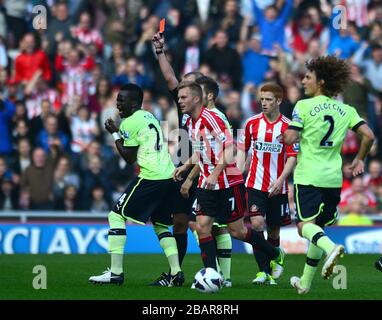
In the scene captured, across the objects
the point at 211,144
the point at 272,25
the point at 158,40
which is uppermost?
the point at 272,25

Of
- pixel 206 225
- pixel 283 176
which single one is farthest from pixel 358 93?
pixel 206 225

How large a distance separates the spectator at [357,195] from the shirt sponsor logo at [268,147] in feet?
20.3

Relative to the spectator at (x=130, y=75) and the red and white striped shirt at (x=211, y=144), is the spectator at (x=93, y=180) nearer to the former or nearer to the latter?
the spectator at (x=130, y=75)

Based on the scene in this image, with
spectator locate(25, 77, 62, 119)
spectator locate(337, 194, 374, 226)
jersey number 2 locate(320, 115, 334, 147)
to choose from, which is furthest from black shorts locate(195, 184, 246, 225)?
spectator locate(25, 77, 62, 119)

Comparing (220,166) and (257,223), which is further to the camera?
(257,223)

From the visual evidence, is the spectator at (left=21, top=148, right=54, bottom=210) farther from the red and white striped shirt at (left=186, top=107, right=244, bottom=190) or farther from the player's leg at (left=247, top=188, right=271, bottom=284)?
the red and white striped shirt at (left=186, top=107, right=244, bottom=190)

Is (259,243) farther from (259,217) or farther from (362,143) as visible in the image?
(362,143)

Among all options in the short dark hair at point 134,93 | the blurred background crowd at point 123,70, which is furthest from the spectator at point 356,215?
the short dark hair at point 134,93

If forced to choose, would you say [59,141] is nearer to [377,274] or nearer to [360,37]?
[360,37]

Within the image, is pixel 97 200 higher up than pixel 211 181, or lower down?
lower down

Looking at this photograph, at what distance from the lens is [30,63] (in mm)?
20469

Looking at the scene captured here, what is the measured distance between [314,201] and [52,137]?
31.0ft

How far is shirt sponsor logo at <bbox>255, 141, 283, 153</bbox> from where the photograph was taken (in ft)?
44.2

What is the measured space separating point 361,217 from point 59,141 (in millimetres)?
5257
